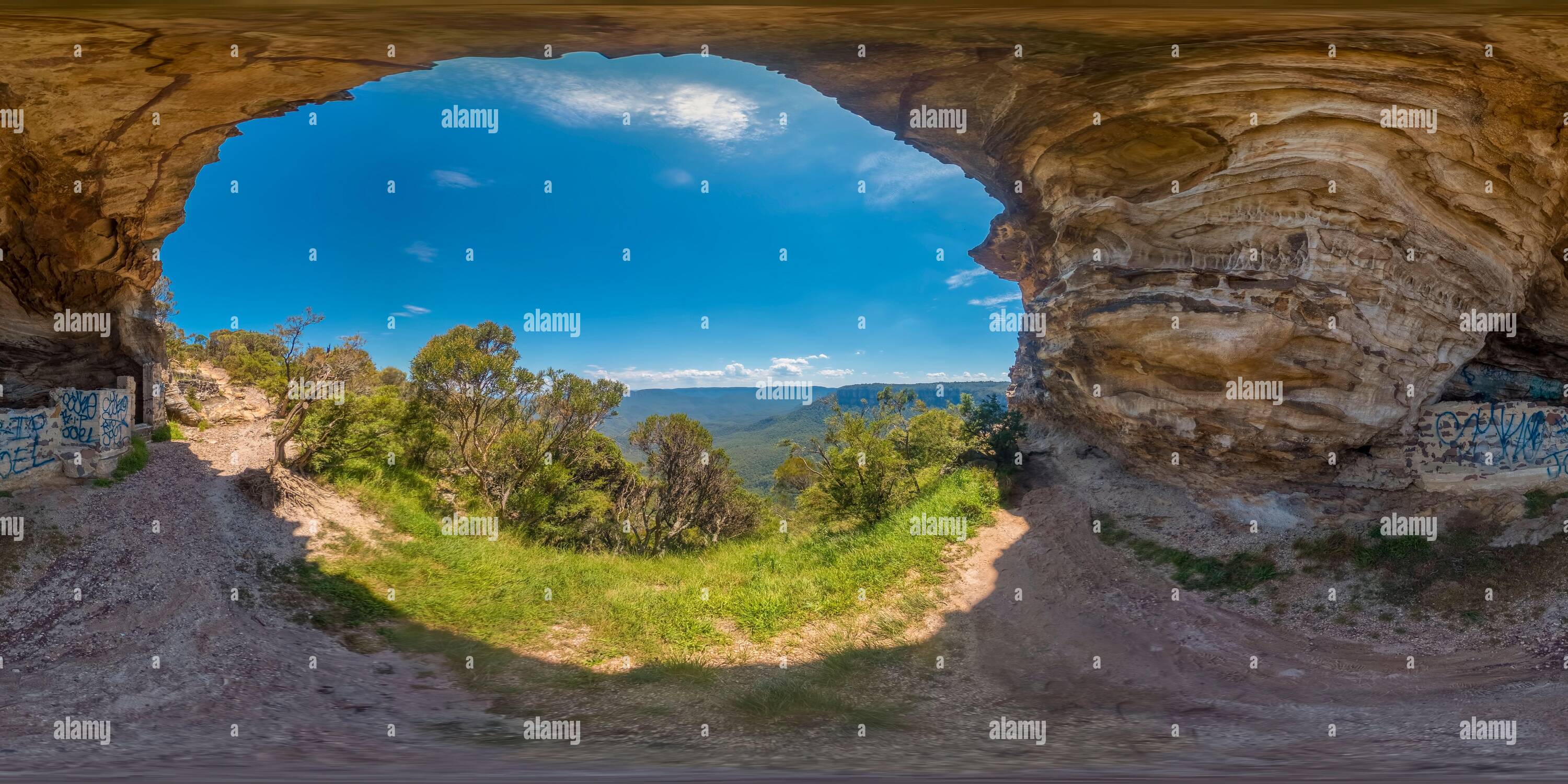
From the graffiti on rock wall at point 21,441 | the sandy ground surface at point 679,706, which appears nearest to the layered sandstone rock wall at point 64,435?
the graffiti on rock wall at point 21,441

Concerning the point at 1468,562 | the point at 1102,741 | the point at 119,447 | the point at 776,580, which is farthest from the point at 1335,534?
the point at 119,447

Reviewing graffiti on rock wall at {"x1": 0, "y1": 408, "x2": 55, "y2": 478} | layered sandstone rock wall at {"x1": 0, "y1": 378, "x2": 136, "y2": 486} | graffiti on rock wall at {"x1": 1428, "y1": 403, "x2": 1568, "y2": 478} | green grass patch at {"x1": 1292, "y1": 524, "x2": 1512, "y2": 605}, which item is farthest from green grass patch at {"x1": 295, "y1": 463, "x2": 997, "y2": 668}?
graffiti on rock wall at {"x1": 1428, "y1": 403, "x2": 1568, "y2": 478}

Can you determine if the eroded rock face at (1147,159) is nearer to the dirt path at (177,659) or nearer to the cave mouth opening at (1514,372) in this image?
the cave mouth opening at (1514,372)

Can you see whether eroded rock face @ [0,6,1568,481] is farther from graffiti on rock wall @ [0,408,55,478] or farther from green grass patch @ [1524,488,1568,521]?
graffiti on rock wall @ [0,408,55,478]

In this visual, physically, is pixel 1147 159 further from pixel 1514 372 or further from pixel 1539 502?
pixel 1514 372

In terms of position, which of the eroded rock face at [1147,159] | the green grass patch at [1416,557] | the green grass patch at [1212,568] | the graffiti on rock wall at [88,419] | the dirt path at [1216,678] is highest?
the eroded rock face at [1147,159]

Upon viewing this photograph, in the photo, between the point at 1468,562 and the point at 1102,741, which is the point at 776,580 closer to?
the point at 1102,741
